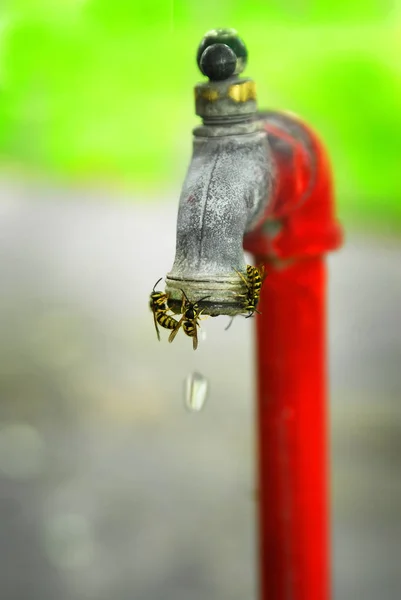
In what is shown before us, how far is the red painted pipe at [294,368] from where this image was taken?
3.87ft

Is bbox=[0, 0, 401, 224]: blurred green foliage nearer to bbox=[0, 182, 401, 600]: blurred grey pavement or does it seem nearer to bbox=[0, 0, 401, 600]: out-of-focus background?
bbox=[0, 0, 401, 600]: out-of-focus background

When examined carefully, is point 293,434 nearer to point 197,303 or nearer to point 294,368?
point 294,368

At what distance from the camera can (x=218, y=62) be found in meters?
1.00

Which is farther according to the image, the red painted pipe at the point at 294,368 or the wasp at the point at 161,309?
the red painted pipe at the point at 294,368

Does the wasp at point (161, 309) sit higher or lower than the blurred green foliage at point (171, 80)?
lower

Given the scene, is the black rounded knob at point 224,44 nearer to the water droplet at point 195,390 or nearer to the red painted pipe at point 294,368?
the red painted pipe at point 294,368

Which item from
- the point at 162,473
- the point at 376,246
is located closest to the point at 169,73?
the point at 376,246

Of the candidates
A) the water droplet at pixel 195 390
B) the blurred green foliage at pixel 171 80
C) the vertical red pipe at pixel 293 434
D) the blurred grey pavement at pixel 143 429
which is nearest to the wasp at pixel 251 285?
the water droplet at pixel 195 390

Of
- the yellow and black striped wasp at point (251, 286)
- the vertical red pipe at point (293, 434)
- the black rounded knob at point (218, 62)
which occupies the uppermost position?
the black rounded knob at point (218, 62)

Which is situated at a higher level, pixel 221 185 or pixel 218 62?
pixel 218 62

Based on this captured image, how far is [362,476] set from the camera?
99.6 inches

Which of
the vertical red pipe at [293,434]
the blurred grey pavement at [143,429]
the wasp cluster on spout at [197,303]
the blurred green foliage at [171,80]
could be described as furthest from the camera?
the blurred green foliage at [171,80]

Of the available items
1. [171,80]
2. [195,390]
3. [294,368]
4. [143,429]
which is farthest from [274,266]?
[171,80]

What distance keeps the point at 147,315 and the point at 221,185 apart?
247 cm
